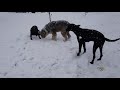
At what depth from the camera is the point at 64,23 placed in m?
9.53

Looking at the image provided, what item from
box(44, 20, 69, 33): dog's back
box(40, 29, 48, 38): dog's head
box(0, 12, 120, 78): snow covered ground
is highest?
box(44, 20, 69, 33): dog's back

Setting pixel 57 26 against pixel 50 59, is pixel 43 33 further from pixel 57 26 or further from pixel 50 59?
pixel 50 59

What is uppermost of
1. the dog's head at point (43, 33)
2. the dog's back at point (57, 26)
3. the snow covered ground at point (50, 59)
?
the dog's back at point (57, 26)

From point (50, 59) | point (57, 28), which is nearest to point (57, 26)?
point (57, 28)

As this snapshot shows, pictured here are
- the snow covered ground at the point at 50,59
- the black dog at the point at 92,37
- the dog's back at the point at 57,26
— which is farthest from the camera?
the dog's back at the point at 57,26

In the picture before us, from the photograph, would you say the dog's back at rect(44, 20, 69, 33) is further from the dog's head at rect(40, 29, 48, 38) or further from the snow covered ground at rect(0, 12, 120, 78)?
the snow covered ground at rect(0, 12, 120, 78)

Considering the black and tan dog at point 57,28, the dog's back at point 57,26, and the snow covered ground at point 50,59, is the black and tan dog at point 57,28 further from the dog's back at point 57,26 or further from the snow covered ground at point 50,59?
the snow covered ground at point 50,59

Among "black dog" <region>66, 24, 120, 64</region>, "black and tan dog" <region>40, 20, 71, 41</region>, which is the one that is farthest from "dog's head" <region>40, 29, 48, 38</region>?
"black dog" <region>66, 24, 120, 64</region>

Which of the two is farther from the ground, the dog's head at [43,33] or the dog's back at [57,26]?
the dog's back at [57,26]

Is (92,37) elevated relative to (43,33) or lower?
elevated

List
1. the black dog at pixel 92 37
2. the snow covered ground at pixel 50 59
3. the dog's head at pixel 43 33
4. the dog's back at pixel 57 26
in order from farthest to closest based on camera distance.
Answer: the dog's head at pixel 43 33 < the dog's back at pixel 57 26 < the black dog at pixel 92 37 < the snow covered ground at pixel 50 59

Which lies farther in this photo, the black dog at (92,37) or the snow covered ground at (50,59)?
the black dog at (92,37)

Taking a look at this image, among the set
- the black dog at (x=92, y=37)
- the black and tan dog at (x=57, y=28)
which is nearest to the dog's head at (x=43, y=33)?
the black and tan dog at (x=57, y=28)
